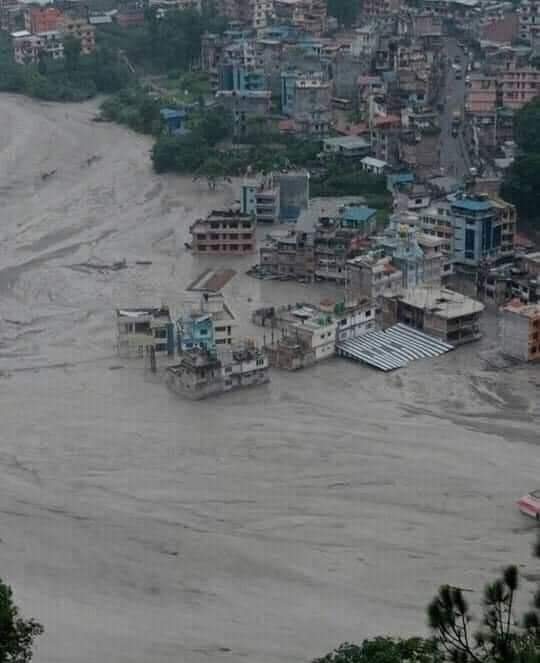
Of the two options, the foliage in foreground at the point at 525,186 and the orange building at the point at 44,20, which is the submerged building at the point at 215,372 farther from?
the orange building at the point at 44,20

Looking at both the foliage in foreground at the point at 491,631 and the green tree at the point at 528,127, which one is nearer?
the foliage in foreground at the point at 491,631

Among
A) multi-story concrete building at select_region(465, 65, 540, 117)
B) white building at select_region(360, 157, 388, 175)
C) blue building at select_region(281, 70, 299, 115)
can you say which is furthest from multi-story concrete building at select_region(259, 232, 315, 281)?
blue building at select_region(281, 70, 299, 115)

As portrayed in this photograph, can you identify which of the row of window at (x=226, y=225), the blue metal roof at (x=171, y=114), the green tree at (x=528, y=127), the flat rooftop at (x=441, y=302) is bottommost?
the flat rooftop at (x=441, y=302)

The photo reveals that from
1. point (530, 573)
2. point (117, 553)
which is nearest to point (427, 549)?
point (530, 573)

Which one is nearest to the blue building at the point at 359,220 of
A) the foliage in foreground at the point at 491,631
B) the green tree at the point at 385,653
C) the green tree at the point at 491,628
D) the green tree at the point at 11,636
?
the green tree at the point at 385,653

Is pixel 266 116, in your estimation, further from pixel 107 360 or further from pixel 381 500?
pixel 381 500

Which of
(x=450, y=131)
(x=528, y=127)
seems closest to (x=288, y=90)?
(x=450, y=131)

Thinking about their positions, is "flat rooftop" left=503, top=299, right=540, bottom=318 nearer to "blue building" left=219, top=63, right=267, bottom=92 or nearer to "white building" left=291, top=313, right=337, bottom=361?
"white building" left=291, top=313, right=337, bottom=361
